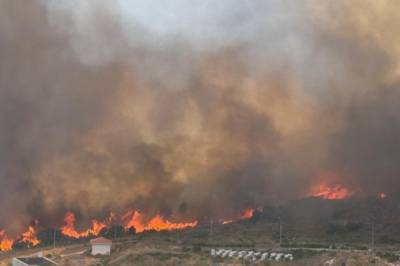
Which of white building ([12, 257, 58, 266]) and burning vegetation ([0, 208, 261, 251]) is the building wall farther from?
burning vegetation ([0, 208, 261, 251])

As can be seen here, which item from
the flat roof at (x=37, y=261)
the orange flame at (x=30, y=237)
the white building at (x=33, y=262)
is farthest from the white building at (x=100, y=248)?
the orange flame at (x=30, y=237)

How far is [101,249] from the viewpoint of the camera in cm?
8712

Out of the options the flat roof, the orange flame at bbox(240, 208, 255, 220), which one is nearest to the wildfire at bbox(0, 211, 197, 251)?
the orange flame at bbox(240, 208, 255, 220)

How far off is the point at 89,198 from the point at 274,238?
3621cm

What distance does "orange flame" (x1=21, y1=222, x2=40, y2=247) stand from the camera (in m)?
104

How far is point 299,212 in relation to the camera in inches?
4301

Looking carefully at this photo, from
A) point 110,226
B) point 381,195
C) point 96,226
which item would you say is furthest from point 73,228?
point 381,195

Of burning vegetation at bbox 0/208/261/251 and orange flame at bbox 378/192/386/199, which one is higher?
orange flame at bbox 378/192/386/199

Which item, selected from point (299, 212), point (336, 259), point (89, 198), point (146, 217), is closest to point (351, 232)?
point (299, 212)

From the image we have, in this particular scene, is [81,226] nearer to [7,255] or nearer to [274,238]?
[7,255]

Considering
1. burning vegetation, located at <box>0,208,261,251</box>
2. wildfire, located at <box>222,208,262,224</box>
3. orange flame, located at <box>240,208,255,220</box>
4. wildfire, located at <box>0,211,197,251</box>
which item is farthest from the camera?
orange flame, located at <box>240,208,255,220</box>

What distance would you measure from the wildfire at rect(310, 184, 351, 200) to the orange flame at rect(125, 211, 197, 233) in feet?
72.6

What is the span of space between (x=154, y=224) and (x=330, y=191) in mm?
31305

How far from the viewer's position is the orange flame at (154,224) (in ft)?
370
